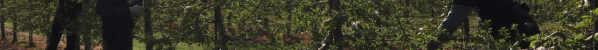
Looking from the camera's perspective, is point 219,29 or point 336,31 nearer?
point 336,31

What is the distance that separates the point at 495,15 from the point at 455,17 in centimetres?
31

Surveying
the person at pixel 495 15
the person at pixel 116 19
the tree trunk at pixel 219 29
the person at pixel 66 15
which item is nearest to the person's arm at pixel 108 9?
the person at pixel 116 19

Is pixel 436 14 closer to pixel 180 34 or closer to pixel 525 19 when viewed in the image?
pixel 525 19

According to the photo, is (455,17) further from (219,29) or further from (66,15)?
(66,15)

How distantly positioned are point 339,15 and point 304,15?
0.46 meters

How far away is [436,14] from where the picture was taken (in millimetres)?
6488

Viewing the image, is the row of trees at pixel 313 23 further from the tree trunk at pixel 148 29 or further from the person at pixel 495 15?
the person at pixel 495 15

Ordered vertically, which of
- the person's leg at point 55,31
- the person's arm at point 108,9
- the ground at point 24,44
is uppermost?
the person's arm at point 108,9

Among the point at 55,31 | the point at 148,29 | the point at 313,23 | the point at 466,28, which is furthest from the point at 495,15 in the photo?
the point at 55,31

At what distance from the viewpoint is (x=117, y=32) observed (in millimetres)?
7020

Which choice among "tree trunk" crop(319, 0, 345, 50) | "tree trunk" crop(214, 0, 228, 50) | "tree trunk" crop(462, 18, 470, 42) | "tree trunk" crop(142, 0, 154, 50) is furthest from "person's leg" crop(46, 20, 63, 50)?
"tree trunk" crop(462, 18, 470, 42)

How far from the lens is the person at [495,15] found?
532cm

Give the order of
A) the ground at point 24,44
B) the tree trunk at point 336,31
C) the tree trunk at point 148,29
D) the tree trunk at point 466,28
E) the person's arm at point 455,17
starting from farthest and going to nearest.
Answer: the ground at point 24,44 < the tree trunk at point 148,29 < the tree trunk at point 336,31 < the tree trunk at point 466,28 < the person's arm at point 455,17

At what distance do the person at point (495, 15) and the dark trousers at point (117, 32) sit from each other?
3.13 metres
